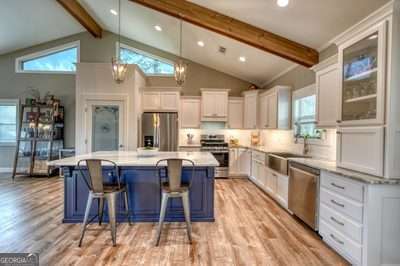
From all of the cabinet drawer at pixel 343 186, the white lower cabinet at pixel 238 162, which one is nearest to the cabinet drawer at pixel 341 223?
the cabinet drawer at pixel 343 186

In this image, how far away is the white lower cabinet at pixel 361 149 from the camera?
2.39m

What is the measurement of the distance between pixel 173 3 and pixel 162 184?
3.12 metres

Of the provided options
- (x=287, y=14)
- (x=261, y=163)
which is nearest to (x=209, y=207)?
(x=261, y=163)

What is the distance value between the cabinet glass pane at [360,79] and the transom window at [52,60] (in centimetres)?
717

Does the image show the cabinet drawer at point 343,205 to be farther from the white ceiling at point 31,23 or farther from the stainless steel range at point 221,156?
the white ceiling at point 31,23

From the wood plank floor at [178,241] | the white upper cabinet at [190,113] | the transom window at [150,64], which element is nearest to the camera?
the wood plank floor at [178,241]

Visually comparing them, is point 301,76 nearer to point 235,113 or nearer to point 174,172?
point 235,113

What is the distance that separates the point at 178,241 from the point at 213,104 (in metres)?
4.65

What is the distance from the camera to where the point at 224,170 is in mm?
6934

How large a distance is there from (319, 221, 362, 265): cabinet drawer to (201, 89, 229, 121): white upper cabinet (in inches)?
177

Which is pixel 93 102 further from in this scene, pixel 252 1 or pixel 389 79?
pixel 389 79

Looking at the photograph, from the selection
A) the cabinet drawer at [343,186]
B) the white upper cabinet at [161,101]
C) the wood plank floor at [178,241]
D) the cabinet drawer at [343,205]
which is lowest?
the wood plank floor at [178,241]

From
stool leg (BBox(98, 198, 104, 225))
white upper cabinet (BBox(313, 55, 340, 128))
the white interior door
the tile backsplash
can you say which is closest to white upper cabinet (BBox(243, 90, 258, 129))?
the tile backsplash

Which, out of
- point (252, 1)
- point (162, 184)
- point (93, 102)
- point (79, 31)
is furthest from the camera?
point (79, 31)
